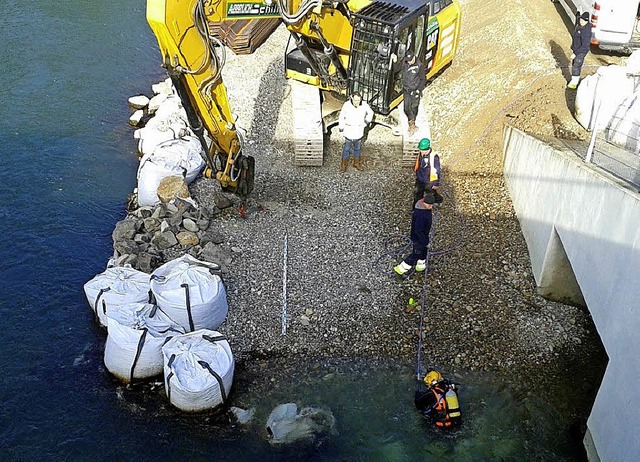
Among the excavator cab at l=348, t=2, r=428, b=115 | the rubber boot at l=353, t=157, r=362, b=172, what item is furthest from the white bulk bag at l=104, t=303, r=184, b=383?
the excavator cab at l=348, t=2, r=428, b=115

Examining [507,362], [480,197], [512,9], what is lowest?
[507,362]

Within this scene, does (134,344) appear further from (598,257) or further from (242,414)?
(598,257)

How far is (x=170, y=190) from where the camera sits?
1049cm

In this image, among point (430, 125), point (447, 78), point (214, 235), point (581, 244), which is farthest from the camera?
point (447, 78)

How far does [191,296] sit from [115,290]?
105 centimetres

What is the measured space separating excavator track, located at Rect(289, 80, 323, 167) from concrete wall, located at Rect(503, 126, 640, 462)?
11.5 feet

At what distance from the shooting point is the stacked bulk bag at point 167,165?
10734mm

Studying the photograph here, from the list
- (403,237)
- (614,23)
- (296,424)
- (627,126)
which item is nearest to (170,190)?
(403,237)

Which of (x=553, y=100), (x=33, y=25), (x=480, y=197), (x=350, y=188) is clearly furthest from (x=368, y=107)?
(x=33, y=25)

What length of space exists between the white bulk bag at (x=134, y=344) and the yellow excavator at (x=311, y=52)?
275 centimetres

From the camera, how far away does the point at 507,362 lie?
27.4 ft

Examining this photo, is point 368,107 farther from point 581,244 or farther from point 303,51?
point 581,244

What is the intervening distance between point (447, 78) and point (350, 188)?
13.1ft

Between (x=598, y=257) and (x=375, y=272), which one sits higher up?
(x=598, y=257)
